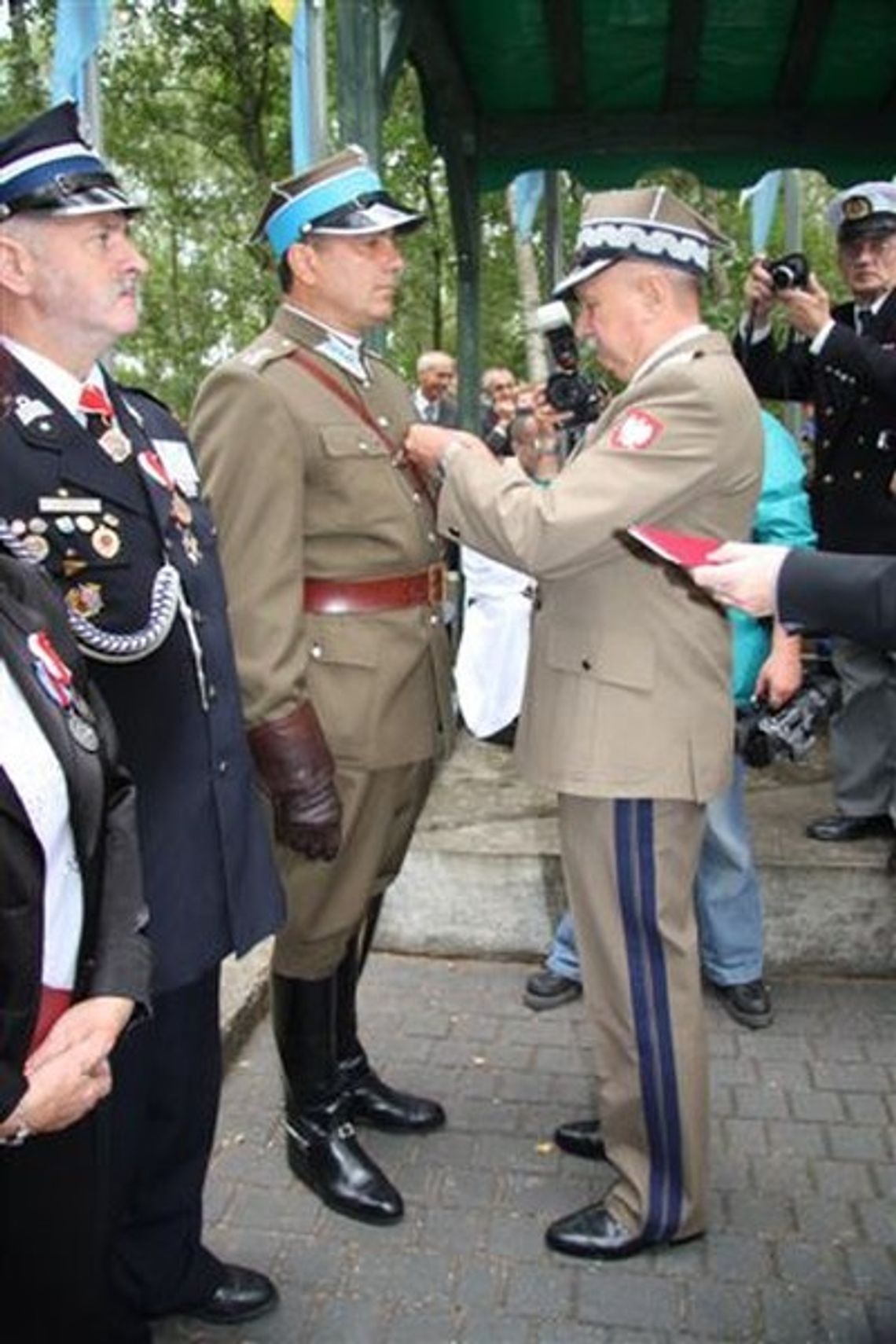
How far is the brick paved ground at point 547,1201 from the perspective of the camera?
250cm

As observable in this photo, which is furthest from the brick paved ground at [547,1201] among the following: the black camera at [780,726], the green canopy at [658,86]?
the green canopy at [658,86]

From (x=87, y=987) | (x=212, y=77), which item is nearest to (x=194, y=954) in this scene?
(x=87, y=987)

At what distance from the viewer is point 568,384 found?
310cm

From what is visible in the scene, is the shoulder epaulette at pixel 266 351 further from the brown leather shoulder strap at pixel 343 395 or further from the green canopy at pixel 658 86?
the green canopy at pixel 658 86

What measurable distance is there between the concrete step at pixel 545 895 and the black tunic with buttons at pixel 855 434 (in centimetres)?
100

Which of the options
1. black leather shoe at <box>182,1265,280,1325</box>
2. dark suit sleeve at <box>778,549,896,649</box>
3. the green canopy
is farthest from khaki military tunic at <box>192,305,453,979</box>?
the green canopy

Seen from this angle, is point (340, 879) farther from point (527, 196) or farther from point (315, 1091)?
point (527, 196)

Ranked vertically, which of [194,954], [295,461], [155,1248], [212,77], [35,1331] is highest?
[212,77]

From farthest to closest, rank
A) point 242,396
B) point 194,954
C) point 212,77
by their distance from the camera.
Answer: point 212,77
point 242,396
point 194,954

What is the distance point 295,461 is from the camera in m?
2.58

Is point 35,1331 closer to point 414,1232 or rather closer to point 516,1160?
point 414,1232

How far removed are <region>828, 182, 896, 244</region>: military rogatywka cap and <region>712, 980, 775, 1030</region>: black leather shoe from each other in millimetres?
2301

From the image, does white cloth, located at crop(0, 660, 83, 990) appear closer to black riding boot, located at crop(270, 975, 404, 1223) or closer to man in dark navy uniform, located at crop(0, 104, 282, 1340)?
man in dark navy uniform, located at crop(0, 104, 282, 1340)

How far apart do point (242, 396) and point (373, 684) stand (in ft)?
2.15
